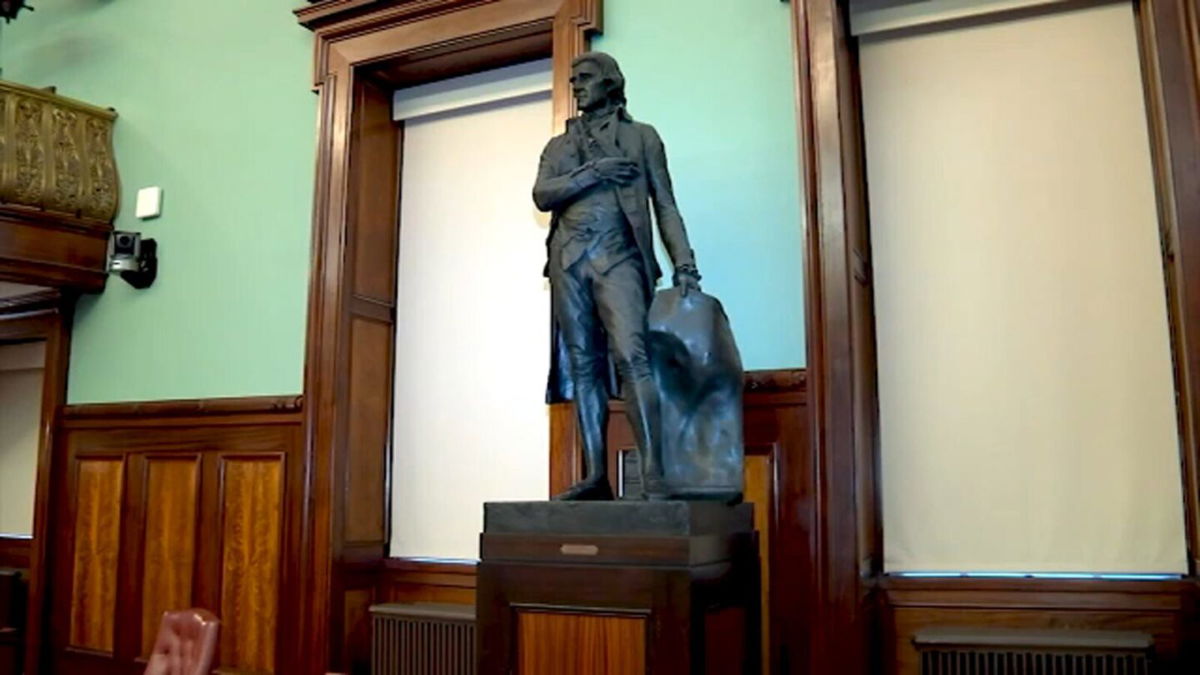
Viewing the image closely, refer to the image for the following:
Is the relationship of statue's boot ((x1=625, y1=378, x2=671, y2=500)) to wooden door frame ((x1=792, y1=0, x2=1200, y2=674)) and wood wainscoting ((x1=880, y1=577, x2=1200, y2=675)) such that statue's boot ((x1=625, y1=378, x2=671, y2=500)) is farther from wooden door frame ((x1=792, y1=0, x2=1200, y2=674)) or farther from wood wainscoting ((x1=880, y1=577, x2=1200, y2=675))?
wood wainscoting ((x1=880, y1=577, x2=1200, y2=675))

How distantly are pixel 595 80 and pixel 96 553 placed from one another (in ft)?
12.5

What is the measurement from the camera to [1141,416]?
3479 mm

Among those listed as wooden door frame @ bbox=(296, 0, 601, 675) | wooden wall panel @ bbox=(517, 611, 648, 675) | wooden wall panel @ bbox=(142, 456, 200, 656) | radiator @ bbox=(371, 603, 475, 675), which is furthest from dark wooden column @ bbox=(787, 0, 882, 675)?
wooden wall panel @ bbox=(142, 456, 200, 656)

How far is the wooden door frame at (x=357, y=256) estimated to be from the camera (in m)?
4.55

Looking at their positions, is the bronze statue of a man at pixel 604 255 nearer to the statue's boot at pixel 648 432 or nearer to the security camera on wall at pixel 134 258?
the statue's boot at pixel 648 432

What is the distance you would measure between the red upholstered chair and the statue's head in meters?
2.03

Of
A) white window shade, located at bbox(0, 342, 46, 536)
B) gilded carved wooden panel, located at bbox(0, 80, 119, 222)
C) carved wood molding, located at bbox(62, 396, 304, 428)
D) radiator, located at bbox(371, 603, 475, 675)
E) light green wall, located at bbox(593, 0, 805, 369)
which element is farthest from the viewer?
white window shade, located at bbox(0, 342, 46, 536)

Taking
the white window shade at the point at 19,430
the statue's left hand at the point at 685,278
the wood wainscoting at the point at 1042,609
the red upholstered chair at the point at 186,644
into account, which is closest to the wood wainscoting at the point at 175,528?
the red upholstered chair at the point at 186,644

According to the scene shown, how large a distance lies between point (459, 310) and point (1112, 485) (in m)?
2.75

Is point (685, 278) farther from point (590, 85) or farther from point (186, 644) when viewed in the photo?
point (186, 644)

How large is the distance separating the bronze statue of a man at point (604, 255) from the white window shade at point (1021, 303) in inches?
43.7

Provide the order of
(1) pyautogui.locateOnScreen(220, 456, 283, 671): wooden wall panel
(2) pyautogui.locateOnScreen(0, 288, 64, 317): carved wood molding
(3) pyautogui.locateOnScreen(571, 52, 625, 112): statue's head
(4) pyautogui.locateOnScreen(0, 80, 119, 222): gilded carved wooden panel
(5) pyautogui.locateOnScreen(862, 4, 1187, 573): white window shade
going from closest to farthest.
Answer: (3) pyautogui.locateOnScreen(571, 52, 625, 112): statue's head → (5) pyautogui.locateOnScreen(862, 4, 1187, 573): white window shade → (1) pyautogui.locateOnScreen(220, 456, 283, 671): wooden wall panel → (4) pyautogui.locateOnScreen(0, 80, 119, 222): gilded carved wooden panel → (2) pyautogui.locateOnScreen(0, 288, 64, 317): carved wood molding

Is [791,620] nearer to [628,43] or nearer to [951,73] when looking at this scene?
[951,73]

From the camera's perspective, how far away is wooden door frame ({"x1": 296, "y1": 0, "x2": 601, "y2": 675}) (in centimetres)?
455
